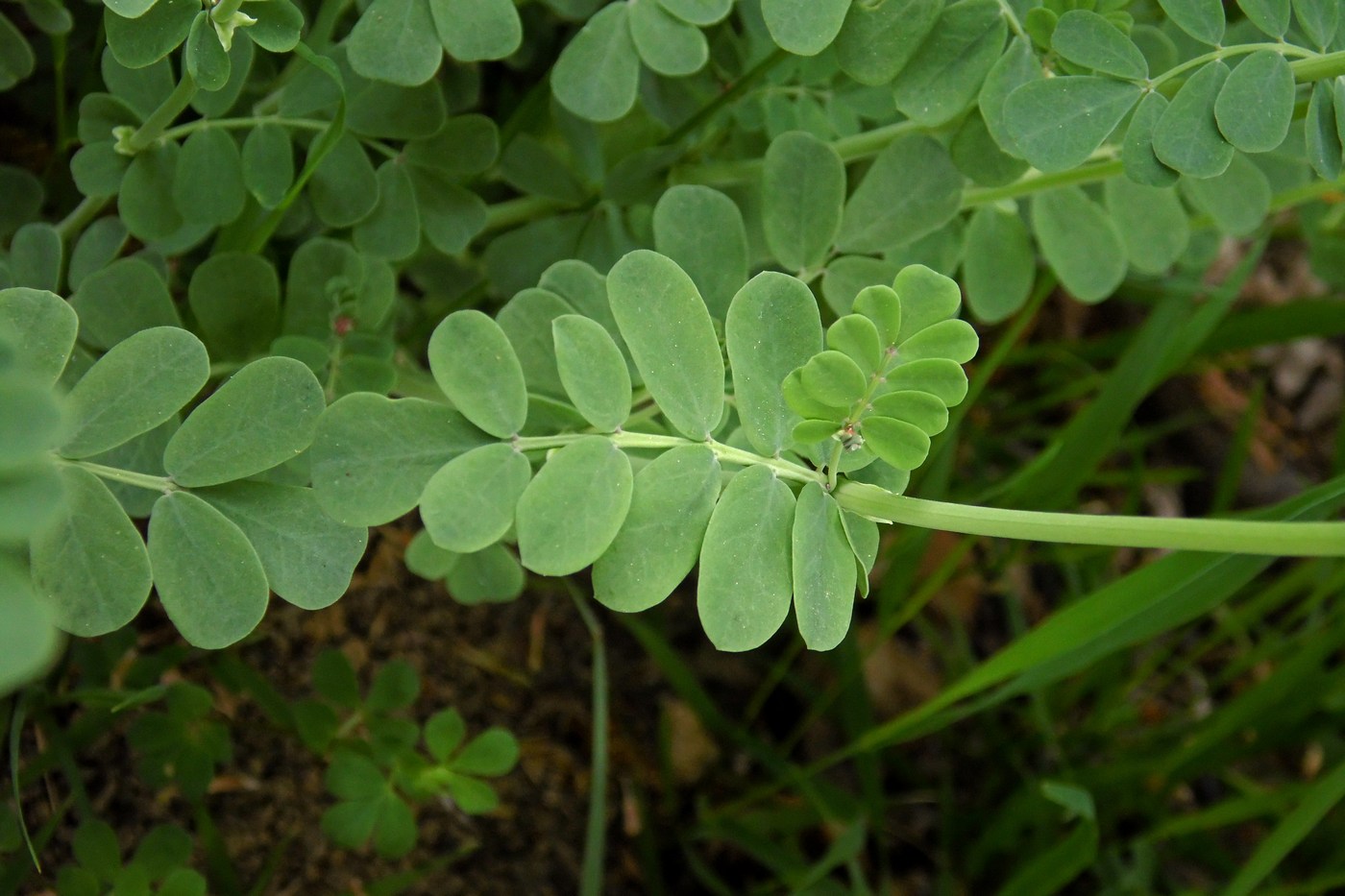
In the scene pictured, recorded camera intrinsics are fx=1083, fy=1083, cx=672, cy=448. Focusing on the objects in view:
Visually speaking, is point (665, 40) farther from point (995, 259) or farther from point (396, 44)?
point (995, 259)

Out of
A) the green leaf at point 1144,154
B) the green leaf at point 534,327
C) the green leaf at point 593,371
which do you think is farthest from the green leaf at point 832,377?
the green leaf at point 1144,154

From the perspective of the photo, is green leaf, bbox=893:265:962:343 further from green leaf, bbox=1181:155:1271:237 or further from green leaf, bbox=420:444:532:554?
green leaf, bbox=1181:155:1271:237

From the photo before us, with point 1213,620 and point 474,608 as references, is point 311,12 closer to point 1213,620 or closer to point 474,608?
point 474,608

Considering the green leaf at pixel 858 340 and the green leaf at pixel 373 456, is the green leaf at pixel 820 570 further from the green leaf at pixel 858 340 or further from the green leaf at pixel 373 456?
the green leaf at pixel 373 456

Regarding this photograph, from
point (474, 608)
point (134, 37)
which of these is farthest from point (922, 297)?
point (474, 608)

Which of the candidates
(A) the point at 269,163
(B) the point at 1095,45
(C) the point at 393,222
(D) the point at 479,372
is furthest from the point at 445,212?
(B) the point at 1095,45
